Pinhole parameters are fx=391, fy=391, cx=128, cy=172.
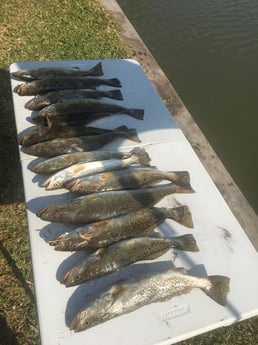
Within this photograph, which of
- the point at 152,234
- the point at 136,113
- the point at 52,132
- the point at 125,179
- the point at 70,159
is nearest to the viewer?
the point at 152,234

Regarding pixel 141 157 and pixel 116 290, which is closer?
pixel 116 290

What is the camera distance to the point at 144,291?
262 centimetres

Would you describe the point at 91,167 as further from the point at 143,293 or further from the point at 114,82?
the point at 114,82

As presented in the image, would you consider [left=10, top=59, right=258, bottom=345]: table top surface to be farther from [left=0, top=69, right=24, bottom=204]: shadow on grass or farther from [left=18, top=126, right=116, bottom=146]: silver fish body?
[left=0, top=69, right=24, bottom=204]: shadow on grass

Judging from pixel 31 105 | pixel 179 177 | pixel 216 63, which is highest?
pixel 216 63

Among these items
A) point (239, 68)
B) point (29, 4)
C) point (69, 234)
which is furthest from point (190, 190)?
point (29, 4)

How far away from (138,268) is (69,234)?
21.8 inches

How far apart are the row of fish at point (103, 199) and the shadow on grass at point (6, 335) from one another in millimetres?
1195

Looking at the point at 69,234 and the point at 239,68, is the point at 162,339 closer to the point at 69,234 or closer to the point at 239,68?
the point at 69,234

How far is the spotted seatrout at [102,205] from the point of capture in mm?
2943

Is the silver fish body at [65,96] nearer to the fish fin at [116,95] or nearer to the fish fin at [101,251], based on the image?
the fish fin at [116,95]

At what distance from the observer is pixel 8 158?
4840 millimetres

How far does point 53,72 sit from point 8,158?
3.97ft

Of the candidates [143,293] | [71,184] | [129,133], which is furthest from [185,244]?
[129,133]
